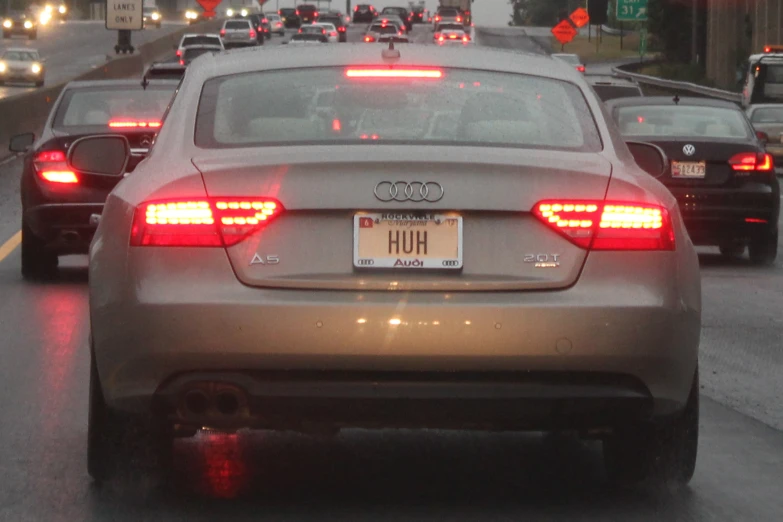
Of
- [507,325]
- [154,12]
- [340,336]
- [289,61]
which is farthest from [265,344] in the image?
[154,12]

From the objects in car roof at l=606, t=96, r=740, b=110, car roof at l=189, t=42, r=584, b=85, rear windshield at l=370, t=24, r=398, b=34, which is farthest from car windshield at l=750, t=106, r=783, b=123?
rear windshield at l=370, t=24, r=398, b=34

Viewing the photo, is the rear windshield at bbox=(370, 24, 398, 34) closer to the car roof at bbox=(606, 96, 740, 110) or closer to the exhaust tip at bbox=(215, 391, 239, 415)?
the car roof at bbox=(606, 96, 740, 110)

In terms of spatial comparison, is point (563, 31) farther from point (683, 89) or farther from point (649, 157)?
point (649, 157)

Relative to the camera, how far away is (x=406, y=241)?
18.5 feet

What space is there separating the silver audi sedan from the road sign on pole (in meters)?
64.0

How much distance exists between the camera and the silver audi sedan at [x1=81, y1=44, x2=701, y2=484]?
5.62m

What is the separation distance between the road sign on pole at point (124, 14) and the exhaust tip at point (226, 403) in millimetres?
64088

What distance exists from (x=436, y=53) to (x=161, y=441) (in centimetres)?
177

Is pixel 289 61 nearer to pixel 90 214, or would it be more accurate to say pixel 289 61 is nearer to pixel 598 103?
pixel 598 103

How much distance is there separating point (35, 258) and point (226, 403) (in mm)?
9324

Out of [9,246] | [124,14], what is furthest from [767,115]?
[124,14]

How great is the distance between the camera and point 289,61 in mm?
6645

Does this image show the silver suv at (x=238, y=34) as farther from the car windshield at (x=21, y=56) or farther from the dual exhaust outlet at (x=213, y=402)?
the dual exhaust outlet at (x=213, y=402)

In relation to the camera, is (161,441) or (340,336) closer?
(340,336)
